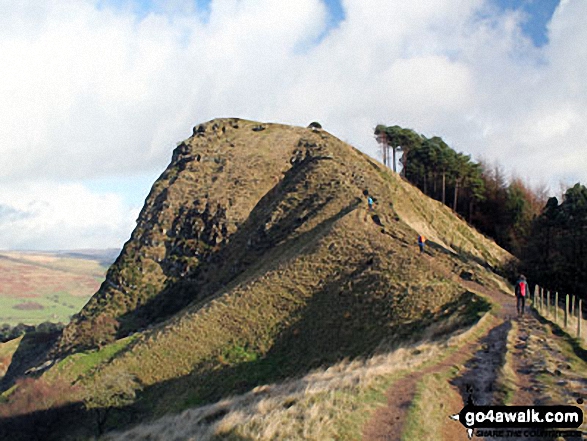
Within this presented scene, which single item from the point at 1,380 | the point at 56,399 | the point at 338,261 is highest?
the point at 338,261

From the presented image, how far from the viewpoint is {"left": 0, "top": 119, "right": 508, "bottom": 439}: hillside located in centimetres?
3366

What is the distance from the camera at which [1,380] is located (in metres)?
58.1

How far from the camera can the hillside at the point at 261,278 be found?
3366 centimetres

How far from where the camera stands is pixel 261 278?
4459 centimetres

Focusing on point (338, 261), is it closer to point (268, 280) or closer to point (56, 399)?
point (268, 280)

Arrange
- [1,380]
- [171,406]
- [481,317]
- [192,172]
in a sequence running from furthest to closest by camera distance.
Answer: [192,172] < [1,380] < [171,406] < [481,317]

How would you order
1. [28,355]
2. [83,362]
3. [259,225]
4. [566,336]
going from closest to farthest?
[566,336], [83,362], [259,225], [28,355]

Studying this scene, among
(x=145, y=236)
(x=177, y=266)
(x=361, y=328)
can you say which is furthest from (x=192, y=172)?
(x=361, y=328)

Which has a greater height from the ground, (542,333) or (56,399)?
(542,333)

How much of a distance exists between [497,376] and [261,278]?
2902 centimetres

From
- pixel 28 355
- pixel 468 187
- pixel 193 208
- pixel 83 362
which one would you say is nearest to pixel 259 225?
pixel 193 208

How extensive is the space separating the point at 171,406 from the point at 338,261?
1819 centimetres

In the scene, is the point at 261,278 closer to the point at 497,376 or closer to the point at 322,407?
the point at 497,376

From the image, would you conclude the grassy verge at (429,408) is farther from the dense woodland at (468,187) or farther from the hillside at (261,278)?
the dense woodland at (468,187)
